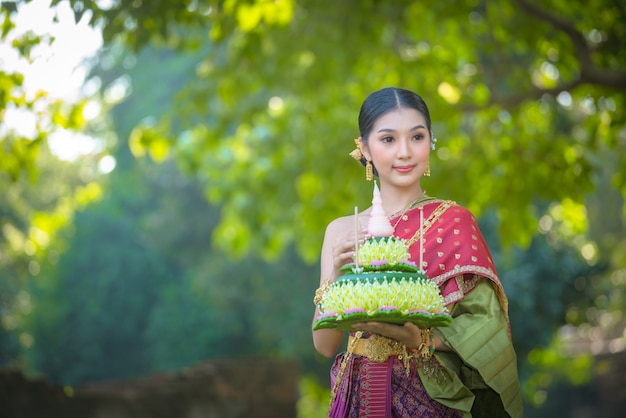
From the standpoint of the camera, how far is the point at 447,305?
336 cm

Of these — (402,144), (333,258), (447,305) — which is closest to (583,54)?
(402,144)

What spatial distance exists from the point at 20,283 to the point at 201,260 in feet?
14.2

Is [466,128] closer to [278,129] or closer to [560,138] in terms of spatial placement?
[560,138]

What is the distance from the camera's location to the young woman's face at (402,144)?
134 inches

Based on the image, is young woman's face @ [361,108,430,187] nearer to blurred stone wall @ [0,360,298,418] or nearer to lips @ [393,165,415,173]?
lips @ [393,165,415,173]

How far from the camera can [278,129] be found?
10594 mm

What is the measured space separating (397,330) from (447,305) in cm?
32

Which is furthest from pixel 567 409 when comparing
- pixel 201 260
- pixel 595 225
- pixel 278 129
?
pixel 278 129

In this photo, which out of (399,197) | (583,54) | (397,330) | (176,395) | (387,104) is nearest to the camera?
(397,330)

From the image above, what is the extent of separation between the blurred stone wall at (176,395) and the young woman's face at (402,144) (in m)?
5.90

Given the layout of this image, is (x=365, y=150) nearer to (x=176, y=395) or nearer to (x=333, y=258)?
(x=333, y=258)

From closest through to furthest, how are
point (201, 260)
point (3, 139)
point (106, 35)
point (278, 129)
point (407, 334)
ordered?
point (407, 334)
point (106, 35)
point (3, 139)
point (278, 129)
point (201, 260)

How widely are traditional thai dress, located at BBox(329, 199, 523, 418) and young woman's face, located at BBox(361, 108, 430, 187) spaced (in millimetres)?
188

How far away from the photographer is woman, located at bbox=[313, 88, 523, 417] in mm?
3295
